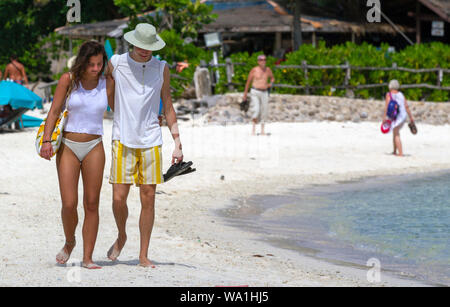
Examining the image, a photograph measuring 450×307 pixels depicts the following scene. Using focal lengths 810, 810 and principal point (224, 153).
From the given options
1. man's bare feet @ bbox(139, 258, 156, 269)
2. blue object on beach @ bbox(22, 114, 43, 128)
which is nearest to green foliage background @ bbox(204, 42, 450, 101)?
blue object on beach @ bbox(22, 114, 43, 128)

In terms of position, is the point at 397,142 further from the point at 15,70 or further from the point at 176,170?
the point at 176,170

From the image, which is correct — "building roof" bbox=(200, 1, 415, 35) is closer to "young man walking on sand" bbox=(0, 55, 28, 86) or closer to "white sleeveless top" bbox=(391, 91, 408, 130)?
"young man walking on sand" bbox=(0, 55, 28, 86)

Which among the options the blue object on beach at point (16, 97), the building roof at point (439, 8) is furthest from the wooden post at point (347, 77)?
the blue object on beach at point (16, 97)

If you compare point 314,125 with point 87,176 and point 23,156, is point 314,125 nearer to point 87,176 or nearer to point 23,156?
point 23,156

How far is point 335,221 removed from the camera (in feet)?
33.8

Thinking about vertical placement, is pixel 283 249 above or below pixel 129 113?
below

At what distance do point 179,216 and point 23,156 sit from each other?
4806 millimetres

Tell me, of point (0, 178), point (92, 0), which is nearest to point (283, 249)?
point (0, 178)

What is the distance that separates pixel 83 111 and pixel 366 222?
18.6ft

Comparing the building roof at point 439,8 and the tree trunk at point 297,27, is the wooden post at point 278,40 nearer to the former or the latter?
the tree trunk at point 297,27

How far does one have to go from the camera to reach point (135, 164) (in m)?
5.94

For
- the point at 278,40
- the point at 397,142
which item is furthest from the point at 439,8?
the point at 397,142

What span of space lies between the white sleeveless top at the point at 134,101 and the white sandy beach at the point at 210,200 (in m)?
1.00

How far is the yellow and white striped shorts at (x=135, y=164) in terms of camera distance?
5902 mm
